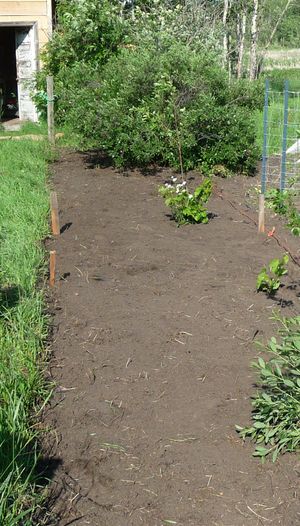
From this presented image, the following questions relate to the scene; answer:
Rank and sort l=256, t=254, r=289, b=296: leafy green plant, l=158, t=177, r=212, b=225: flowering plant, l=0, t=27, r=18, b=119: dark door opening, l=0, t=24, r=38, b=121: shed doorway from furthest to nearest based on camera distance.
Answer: l=0, t=27, r=18, b=119: dark door opening
l=0, t=24, r=38, b=121: shed doorway
l=158, t=177, r=212, b=225: flowering plant
l=256, t=254, r=289, b=296: leafy green plant

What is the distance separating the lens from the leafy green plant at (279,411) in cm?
342

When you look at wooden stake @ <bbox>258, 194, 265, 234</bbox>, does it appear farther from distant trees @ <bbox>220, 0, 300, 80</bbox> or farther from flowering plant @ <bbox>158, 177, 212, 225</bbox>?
distant trees @ <bbox>220, 0, 300, 80</bbox>

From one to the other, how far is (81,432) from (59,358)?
0.83 meters

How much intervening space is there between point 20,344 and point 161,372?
0.87 meters

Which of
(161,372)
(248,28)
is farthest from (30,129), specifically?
(161,372)

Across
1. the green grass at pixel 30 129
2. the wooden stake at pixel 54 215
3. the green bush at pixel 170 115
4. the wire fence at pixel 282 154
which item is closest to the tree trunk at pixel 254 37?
the wire fence at pixel 282 154

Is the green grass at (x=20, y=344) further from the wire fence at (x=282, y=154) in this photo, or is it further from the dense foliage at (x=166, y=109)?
the wire fence at (x=282, y=154)

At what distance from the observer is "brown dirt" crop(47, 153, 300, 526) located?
3.24 meters

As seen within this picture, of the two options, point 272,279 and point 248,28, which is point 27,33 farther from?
point 272,279

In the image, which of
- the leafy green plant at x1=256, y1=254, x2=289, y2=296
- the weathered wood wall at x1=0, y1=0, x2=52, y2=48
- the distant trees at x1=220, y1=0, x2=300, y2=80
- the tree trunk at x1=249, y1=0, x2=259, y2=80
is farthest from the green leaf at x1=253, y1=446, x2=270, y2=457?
the tree trunk at x1=249, y1=0, x2=259, y2=80

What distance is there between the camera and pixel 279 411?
11.4 feet

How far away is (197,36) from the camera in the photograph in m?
13.3

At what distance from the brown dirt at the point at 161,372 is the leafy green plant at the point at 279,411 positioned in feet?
0.26

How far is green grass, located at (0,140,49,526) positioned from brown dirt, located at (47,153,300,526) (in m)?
0.14
